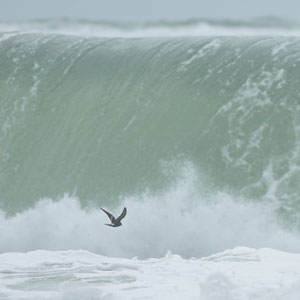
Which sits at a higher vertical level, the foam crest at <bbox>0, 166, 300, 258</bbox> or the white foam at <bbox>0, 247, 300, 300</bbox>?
the white foam at <bbox>0, 247, 300, 300</bbox>

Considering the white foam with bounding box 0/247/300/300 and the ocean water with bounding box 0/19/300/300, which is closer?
the white foam with bounding box 0/247/300/300

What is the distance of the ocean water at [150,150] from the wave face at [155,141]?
23mm

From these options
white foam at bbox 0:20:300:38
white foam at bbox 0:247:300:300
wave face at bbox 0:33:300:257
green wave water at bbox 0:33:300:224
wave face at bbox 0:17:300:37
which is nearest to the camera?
white foam at bbox 0:247:300:300

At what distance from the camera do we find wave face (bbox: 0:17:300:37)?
21812 millimetres

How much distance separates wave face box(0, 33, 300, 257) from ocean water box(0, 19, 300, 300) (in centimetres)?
2

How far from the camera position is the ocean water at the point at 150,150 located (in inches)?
592

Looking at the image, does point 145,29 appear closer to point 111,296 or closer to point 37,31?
point 37,31

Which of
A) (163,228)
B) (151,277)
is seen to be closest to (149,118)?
(163,228)

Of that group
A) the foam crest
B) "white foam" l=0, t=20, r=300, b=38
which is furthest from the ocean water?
"white foam" l=0, t=20, r=300, b=38

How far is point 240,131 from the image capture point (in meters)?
16.5

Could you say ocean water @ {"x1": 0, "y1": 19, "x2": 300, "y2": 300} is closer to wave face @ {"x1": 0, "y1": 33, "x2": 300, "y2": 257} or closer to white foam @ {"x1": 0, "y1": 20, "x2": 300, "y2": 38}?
wave face @ {"x1": 0, "y1": 33, "x2": 300, "y2": 257}

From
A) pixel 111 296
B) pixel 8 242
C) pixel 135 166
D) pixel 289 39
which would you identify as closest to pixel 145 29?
pixel 289 39

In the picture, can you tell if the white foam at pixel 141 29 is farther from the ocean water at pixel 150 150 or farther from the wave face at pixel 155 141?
the wave face at pixel 155 141

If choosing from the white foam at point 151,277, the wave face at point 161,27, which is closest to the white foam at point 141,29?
the wave face at point 161,27
